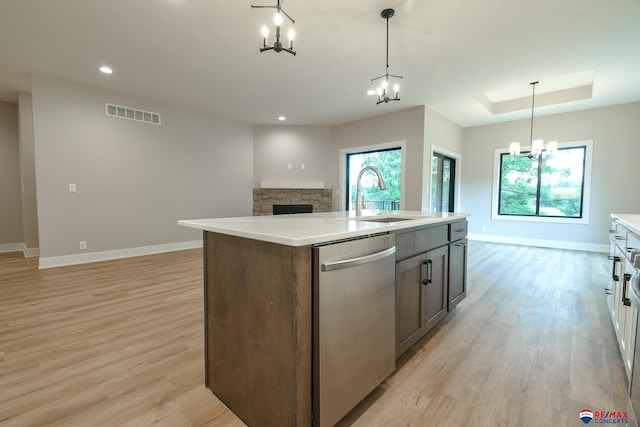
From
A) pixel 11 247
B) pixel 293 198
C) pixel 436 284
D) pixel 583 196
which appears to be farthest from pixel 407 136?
pixel 11 247

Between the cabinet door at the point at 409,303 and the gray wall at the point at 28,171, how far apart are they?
5.97 m

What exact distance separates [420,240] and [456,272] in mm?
863

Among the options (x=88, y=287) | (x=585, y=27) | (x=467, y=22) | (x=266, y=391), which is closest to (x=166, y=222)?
(x=88, y=287)

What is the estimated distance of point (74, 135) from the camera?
421cm

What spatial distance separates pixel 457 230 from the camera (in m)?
2.38

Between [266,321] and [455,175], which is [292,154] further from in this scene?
[266,321]

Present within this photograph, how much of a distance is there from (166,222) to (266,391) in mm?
4860

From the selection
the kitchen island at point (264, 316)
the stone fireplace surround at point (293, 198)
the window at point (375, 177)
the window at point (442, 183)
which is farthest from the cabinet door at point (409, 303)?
the stone fireplace surround at point (293, 198)

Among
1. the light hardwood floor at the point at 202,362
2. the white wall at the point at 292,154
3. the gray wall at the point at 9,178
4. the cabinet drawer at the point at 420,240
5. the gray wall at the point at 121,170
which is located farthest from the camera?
the white wall at the point at 292,154

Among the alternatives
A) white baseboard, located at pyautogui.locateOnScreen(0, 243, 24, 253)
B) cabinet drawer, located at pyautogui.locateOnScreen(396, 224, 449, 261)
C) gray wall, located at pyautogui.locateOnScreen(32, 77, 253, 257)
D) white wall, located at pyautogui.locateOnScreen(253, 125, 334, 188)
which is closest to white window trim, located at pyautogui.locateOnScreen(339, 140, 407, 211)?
white wall, located at pyautogui.locateOnScreen(253, 125, 334, 188)

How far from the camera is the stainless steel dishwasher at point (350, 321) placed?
109cm

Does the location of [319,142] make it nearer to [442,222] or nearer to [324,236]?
[442,222]

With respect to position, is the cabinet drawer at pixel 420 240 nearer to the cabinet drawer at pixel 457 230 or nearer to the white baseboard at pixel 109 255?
the cabinet drawer at pixel 457 230

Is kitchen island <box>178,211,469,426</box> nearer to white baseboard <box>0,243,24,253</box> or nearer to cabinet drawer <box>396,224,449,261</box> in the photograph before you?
cabinet drawer <box>396,224,449,261</box>
